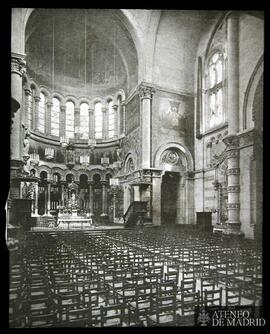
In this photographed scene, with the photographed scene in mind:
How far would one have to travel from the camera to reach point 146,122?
67.5 feet

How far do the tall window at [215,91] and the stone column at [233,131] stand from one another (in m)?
1.85

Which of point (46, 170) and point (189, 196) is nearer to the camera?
Result: point (189, 196)

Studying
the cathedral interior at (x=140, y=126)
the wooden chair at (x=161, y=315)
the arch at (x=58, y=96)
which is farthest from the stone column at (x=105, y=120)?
the wooden chair at (x=161, y=315)

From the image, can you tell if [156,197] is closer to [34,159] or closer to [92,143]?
→ [92,143]

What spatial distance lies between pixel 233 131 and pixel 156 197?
6891 millimetres

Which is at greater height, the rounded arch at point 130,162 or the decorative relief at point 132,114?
the decorative relief at point 132,114

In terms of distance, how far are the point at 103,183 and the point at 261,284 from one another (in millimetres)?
15341

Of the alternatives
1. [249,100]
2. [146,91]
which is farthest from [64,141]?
[249,100]

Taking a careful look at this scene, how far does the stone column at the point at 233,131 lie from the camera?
1436 cm

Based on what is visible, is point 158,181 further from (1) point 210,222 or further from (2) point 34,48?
(2) point 34,48

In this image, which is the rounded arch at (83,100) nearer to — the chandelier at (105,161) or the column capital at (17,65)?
the chandelier at (105,161)

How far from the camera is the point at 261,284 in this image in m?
7.80

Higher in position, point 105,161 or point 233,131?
point 233,131
